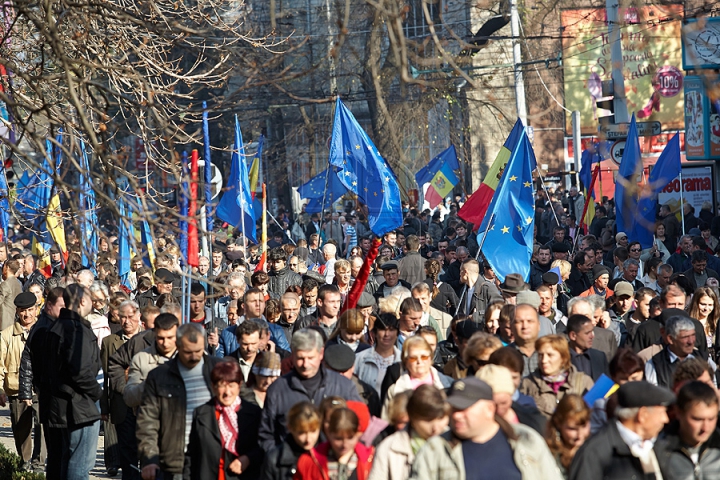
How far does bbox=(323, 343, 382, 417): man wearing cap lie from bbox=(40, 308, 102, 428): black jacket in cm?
231

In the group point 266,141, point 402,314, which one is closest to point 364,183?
point 402,314

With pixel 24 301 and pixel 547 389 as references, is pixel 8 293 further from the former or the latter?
pixel 547 389

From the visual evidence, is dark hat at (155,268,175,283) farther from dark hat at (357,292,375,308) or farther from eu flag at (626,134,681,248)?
eu flag at (626,134,681,248)

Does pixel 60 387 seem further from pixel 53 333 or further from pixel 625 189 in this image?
pixel 625 189

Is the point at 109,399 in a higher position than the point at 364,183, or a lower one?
lower

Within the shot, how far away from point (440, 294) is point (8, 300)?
16.6ft

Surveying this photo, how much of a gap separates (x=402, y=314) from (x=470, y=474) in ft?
Answer: 12.7

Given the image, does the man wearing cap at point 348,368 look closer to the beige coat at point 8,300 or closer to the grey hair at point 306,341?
the grey hair at point 306,341

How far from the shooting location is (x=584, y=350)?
7875mm

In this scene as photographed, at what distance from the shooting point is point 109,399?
30.0 ft

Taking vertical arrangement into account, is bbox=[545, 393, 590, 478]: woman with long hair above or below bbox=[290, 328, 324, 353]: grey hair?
below

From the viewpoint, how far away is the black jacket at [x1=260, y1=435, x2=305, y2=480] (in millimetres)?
5957

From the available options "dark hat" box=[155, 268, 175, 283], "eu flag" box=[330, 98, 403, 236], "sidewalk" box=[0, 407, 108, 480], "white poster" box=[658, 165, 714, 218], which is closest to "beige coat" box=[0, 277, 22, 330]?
"sidewalk" box=[0, 407, 108, 480]

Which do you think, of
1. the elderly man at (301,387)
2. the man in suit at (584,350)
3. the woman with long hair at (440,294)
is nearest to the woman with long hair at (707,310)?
the man in suit at (584,350)
